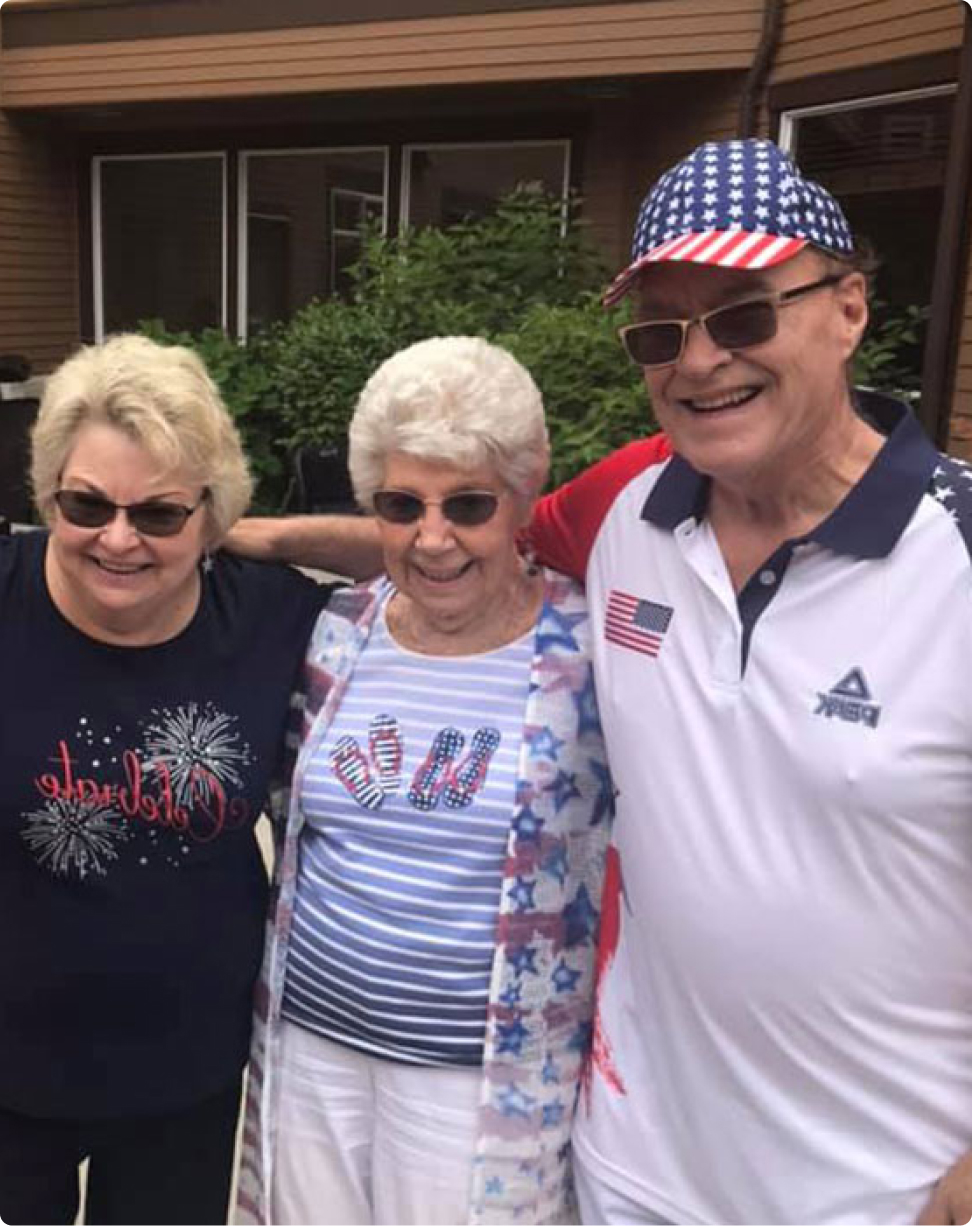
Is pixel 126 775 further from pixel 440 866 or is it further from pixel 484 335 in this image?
pixel 484 335

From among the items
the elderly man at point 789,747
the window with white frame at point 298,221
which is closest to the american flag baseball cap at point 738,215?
the elderly man at point 789,747

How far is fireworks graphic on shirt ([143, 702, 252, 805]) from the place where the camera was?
1.86 m

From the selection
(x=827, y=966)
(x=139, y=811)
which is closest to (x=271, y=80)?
(x=139, y=811)

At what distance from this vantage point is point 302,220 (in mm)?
10844

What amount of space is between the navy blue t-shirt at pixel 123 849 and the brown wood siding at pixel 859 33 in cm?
574

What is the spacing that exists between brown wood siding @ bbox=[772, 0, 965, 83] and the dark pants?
610 centimetres

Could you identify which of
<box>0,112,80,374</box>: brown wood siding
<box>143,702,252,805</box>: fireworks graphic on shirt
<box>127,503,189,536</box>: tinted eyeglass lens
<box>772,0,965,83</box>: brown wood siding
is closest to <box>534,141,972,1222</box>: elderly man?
<box>143,702,252,805</box>: fireworks graphic on shirt

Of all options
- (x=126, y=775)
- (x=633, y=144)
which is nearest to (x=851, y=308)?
(x=126, y=775)

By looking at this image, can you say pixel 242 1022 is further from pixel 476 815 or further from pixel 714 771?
pixel 714 771

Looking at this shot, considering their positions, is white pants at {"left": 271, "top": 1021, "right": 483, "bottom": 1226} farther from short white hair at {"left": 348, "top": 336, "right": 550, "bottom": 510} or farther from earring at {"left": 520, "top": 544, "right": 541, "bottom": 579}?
short white hair at {"left": 348, "top": 336, "right": 550, "bottom": 510}

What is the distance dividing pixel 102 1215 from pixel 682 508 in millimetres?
1548

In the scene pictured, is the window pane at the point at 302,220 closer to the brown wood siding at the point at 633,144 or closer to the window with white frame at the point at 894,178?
the brown wood siding at the point at 633,144

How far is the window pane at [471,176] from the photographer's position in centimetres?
929

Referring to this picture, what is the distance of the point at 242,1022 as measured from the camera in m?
1.99
